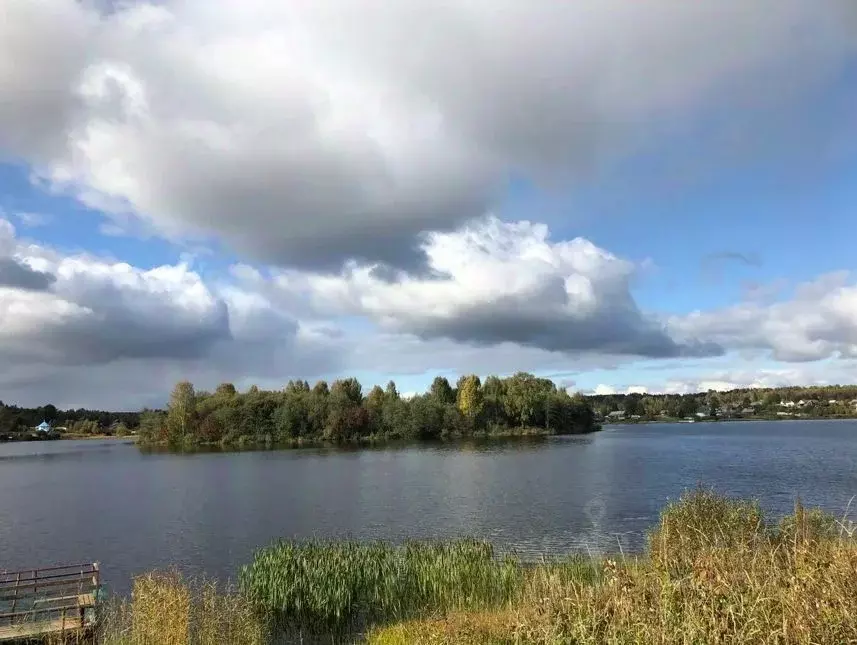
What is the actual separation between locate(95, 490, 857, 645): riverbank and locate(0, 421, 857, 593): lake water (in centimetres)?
686

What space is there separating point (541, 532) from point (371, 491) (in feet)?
64.0

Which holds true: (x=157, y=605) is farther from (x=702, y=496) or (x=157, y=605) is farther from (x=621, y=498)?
(x=621, y=498)

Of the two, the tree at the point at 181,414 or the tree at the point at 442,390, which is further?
the tree at the point at 442,390

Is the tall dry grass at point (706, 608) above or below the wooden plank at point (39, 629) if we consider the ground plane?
above

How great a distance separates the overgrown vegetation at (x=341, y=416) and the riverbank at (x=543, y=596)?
94855 millimetres

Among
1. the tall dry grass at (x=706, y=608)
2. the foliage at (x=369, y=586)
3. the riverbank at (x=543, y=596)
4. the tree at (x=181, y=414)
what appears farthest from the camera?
the tree at (x=181, y=414)

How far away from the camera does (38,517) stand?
1545 inches

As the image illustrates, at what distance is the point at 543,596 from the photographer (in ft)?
33.0

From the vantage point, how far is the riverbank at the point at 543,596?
7.52 metres

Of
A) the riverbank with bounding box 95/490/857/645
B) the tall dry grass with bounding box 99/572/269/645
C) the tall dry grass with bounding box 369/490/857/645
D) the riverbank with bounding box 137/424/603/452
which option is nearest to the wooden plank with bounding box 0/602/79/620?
the tall dry grass with bounding box 99/572/269/645

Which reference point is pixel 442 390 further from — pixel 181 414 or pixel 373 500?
pixel 373 500

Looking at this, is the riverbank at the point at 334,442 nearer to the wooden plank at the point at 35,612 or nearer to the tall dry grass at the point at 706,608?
the wooden plank at the point at 35,612

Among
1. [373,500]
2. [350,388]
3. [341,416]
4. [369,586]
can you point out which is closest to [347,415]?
[341,416]

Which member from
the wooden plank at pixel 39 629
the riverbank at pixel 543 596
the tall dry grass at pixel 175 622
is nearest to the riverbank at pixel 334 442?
the riverbank at pixel 543 596
